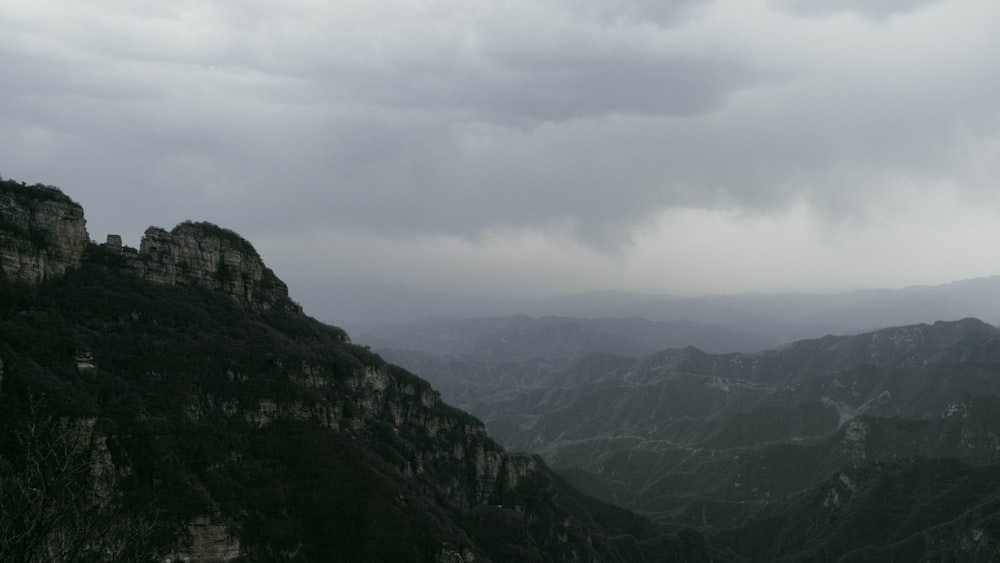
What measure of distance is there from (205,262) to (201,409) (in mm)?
55786

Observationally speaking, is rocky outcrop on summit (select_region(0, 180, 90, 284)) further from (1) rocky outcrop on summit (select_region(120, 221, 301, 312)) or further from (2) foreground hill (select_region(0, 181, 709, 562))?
(1) rocky outcrop on summit (select_region(120, 221, 301, 312))

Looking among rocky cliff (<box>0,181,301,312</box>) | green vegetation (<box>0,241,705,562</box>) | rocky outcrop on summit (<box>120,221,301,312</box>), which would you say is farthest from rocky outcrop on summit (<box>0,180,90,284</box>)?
rocky outcrop on summit (<box>120,221,301,312</box>)

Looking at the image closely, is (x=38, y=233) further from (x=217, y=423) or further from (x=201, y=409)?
(x=217, y=423)

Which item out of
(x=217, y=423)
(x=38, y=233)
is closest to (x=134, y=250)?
(x=38, y=233)

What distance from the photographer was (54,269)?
5743 inches

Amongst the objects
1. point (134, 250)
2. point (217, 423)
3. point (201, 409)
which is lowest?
point (217, 423)

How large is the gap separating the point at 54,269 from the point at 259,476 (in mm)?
64924

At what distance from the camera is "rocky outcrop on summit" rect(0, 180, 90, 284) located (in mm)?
137000

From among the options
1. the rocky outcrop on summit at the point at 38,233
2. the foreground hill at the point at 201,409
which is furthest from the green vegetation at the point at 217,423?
the rocky outcrop on summit at the point at 38,233

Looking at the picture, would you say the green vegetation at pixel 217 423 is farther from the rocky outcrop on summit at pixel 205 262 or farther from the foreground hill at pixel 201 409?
the rocky outcrop on summit at pixel 205 262

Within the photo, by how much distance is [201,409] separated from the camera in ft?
444

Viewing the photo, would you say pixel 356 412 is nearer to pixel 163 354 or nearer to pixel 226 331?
pixel 226 331

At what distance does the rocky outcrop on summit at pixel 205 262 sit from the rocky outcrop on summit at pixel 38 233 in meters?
13.9

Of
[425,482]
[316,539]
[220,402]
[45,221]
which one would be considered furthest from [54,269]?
[425,482]
